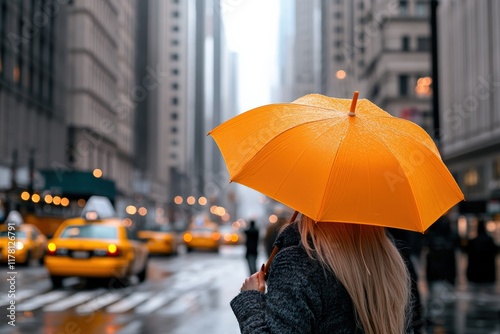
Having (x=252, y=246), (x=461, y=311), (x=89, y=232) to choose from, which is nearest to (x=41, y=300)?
(x=89, y=232)

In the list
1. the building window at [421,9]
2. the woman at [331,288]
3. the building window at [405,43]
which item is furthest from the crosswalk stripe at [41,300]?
the building window at [421,9]

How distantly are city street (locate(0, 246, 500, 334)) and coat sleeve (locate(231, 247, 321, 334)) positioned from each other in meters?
9.32

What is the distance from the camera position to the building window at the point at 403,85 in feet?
258

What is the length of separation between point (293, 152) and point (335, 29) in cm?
13652

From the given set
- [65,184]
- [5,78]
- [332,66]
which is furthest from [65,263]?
[332,66]

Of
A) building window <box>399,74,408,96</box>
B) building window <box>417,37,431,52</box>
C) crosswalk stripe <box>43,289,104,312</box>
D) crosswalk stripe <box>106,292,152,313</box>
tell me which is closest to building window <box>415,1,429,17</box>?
building window <box>417,37,431,52</box>

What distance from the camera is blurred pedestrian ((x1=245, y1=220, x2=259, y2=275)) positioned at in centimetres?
2116

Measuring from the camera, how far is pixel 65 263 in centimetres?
1795

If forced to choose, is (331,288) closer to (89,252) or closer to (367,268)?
(367,268)

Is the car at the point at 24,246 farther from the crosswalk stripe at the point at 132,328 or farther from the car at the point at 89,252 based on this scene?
the crosswalk stripe at the point at 132,328

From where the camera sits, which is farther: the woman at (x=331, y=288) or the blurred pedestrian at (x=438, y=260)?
the blurred pedestrian at (x=438, y=260)

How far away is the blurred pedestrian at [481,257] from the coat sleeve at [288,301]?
64.3ft

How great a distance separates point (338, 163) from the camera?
3.32 meters

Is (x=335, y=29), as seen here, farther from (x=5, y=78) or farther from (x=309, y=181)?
(x=309, y=181)
